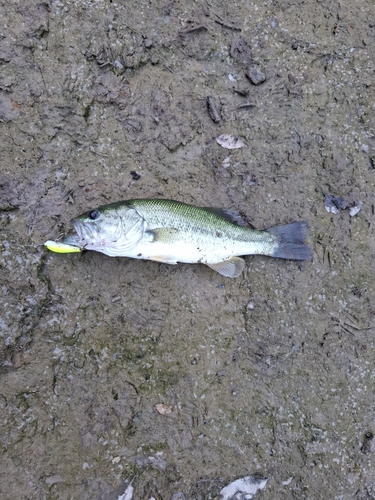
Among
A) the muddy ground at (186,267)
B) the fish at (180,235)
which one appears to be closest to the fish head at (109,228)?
the fish at (180,235)

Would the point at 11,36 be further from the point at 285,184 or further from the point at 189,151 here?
the point at 285,184

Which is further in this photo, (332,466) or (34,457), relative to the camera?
(332,466)

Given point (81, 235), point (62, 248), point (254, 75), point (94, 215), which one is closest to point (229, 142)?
point (254, 75)

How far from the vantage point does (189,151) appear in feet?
14.4

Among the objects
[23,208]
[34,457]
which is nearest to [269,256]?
[23,208]

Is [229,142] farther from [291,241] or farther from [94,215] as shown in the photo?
[94,215]

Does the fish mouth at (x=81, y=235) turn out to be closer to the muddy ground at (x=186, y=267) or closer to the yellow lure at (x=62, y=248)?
the yellow lure at (x=62, y=248)

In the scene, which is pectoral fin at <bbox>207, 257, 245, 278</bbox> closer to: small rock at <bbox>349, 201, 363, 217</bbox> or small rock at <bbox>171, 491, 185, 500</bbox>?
small rock at <bbox>349, 201, 363, 217</bbox>

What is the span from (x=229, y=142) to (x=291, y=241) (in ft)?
4.10

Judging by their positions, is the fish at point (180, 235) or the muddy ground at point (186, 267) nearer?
the fish at point (180, 235)

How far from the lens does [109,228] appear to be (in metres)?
3.74

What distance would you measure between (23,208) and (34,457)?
2.30 m

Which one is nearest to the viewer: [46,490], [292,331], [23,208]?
[46,490]

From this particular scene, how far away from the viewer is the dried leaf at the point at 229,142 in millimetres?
4434
